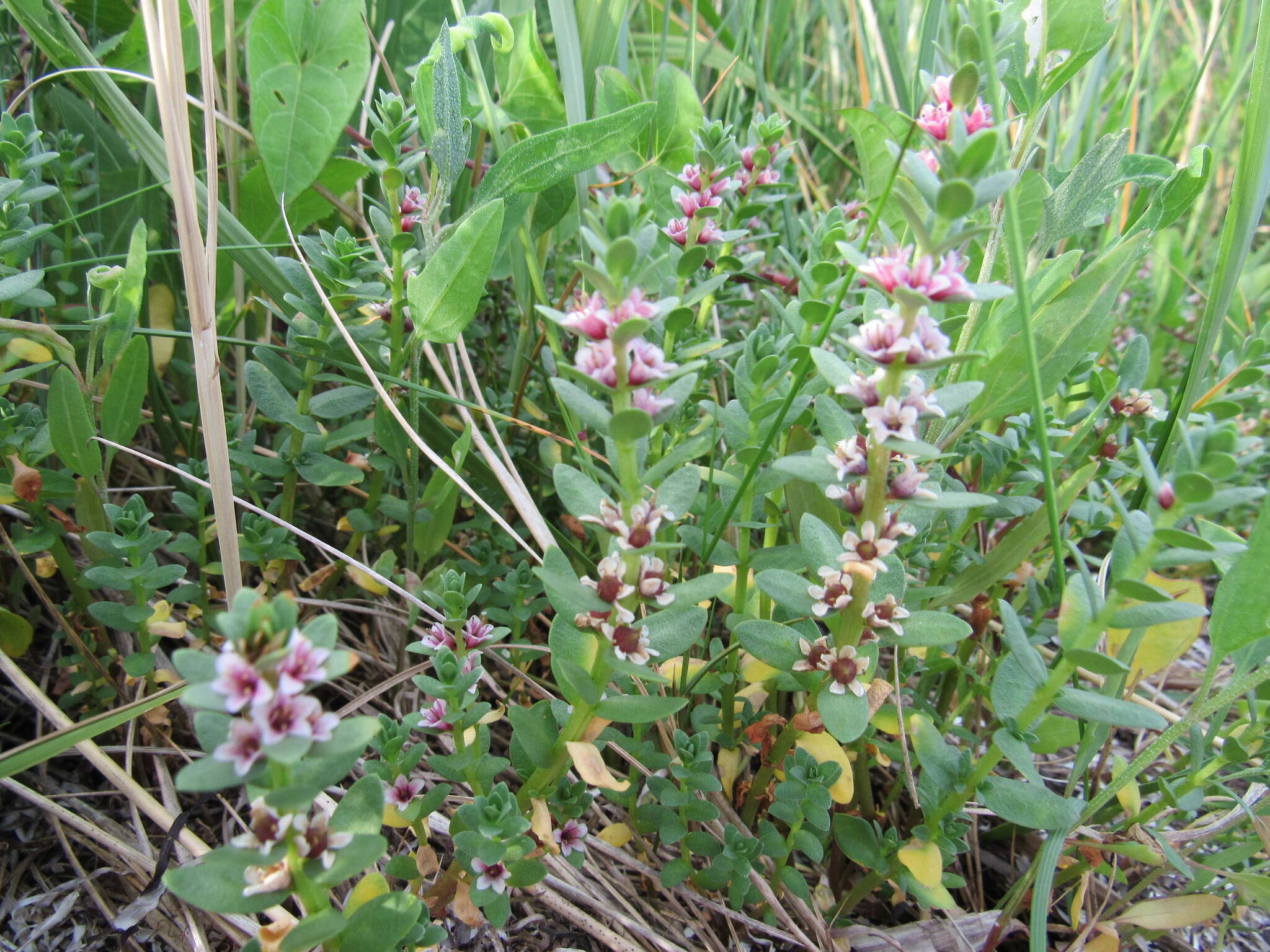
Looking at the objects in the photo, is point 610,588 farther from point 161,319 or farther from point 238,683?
point 161,319

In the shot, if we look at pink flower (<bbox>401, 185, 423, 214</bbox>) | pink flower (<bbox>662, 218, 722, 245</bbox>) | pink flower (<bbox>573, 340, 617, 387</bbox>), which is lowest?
pink flower (<bbox>662, 218, 722, 245</bbox>)

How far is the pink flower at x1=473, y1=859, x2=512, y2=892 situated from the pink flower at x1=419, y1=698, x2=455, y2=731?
188mm

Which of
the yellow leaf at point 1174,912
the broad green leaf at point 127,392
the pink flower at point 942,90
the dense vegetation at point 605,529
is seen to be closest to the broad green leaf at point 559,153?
the dense vegetation at point 605,529

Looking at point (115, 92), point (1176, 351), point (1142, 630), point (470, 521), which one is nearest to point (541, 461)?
point (470, 521)

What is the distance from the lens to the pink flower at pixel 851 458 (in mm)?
1003

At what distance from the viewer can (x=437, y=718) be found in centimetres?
125

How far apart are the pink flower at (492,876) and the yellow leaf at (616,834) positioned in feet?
0.79

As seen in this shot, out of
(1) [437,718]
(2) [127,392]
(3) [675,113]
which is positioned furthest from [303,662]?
(3) [675,113]

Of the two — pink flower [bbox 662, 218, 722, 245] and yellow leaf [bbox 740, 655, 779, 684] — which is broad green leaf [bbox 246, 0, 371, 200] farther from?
yellow leaf [bbox 740, 655, 779, 684]

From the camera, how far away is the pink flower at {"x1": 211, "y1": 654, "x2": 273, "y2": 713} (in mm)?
751

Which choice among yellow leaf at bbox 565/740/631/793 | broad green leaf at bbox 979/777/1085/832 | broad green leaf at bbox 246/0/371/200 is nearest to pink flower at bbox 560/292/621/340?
yellow leaf at bbox 565/740/631/793

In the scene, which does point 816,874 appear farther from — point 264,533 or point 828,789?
point 264,533

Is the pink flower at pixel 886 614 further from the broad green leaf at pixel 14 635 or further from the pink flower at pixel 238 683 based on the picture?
the broad green leaf at pixel 14 635

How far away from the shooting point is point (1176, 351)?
2943mm
